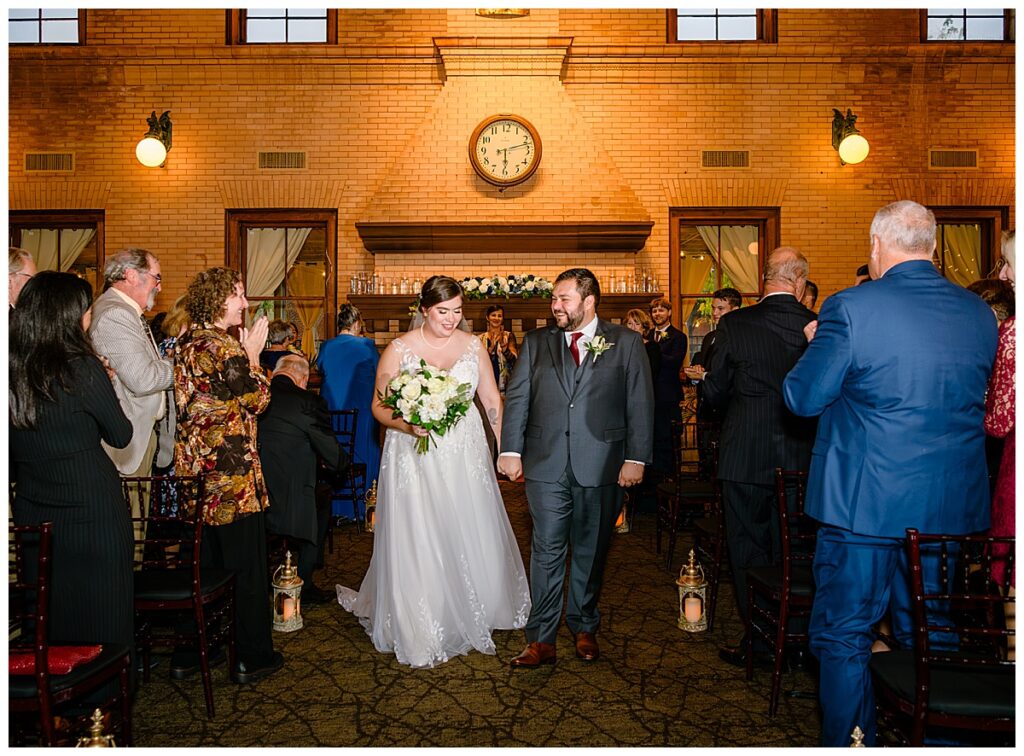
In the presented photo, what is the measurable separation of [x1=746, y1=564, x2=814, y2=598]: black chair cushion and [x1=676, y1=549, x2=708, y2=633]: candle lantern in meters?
0.74

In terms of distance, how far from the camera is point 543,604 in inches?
165

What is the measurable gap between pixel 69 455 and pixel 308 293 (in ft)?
25.7

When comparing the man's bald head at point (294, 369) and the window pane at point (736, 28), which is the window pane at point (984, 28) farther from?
the man's bald head at point (294, 369)

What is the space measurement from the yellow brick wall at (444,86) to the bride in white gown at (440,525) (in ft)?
19.4

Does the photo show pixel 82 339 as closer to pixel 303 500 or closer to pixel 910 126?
pixel 303 500

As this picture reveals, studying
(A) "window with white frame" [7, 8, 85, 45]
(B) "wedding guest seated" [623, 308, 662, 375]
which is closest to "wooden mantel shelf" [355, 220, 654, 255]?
(B) "wedding guest seated" [623, 308, 662, 375]

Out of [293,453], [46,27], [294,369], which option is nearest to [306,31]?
[46,27]

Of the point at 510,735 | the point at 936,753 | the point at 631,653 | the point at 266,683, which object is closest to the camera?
the point at 936,753

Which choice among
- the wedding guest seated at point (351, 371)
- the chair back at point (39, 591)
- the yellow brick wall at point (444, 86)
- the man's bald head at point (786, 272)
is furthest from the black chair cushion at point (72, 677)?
the yellow brick wall at point (444, 86)

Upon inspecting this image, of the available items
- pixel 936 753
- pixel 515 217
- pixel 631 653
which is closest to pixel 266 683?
pixel 631 653

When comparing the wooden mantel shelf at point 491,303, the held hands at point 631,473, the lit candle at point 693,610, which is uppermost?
the wooden mantel shelf at point 491,303

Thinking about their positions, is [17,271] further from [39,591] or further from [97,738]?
[97,738]

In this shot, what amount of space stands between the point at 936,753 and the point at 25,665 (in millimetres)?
2628

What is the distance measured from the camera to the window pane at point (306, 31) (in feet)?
35.1
